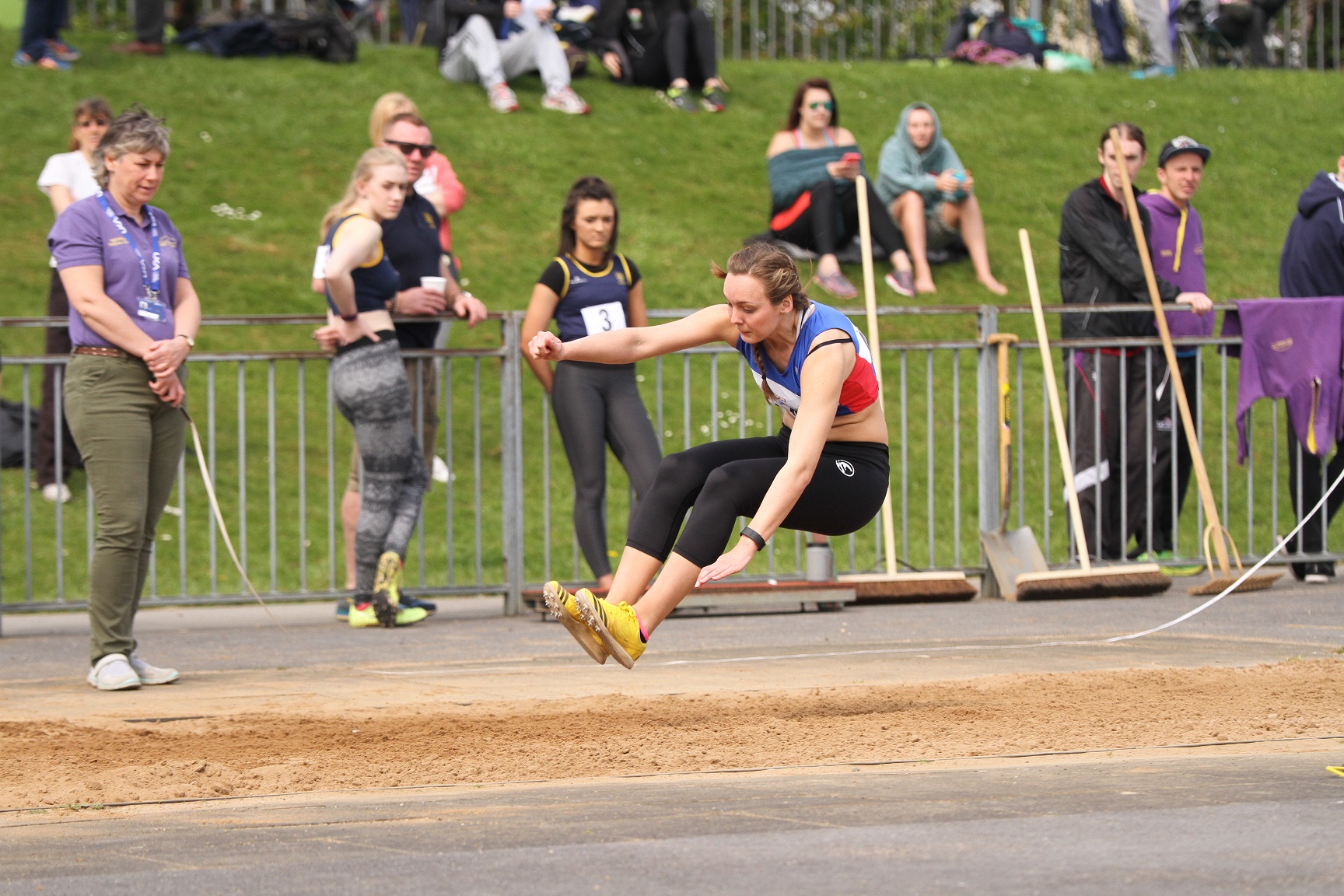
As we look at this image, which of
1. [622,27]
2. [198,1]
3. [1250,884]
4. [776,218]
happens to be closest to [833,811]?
[1250,884]

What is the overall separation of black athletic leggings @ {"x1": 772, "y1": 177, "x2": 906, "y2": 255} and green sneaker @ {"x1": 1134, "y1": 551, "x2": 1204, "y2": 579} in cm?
405

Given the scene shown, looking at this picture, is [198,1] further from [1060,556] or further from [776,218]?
[1060,556]

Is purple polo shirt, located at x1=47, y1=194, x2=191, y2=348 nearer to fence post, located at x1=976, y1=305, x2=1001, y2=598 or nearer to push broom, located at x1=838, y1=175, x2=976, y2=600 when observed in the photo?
push broom, located at x1=838, y1=175, x2=976, y2=600

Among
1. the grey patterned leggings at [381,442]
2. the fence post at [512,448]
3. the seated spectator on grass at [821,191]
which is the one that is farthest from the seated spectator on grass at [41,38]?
the grey patterned leggings at [381,442]

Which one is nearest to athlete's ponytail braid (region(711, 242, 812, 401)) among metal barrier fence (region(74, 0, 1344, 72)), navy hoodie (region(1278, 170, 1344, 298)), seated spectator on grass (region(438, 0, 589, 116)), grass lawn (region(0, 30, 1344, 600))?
grass lawn (region(0, 30, 1344, 600))

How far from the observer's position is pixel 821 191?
12836 mm

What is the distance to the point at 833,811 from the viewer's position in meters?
4.17

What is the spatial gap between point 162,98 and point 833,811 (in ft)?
45.5

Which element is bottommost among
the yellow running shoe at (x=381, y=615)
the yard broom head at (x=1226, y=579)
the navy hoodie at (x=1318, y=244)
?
the yellow running shoe at (x=381, y=615)

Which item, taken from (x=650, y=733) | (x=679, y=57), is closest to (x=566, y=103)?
(x=679, y=57)

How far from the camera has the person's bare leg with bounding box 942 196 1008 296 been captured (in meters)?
14.1

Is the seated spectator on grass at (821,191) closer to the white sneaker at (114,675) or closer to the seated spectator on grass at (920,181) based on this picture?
the seated spectator on grass at (920,181)

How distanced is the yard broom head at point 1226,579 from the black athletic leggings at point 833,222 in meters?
4.39

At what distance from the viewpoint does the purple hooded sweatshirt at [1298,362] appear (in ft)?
31.2
